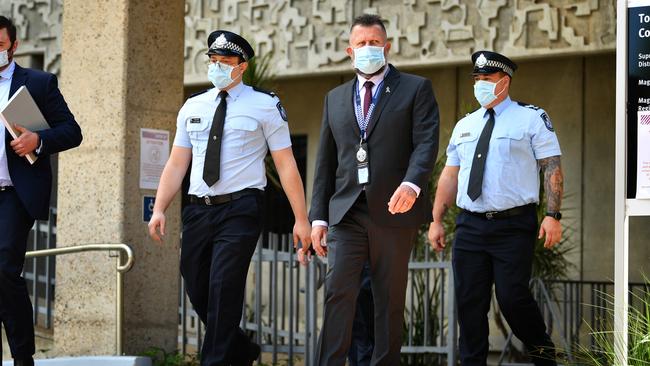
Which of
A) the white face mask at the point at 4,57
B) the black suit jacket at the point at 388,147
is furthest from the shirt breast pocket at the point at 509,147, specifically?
the white face mask at the point at 4,57

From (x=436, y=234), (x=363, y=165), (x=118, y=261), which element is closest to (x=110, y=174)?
(x=118, y=261)

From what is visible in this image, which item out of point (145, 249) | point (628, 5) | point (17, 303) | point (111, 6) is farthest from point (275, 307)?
point (628, 5)

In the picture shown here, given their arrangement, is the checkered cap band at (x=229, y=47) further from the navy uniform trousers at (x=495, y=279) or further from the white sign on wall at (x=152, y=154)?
the white sign on wall at (x=152, y=154)

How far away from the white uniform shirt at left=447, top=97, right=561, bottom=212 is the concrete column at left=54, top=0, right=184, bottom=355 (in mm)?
2904

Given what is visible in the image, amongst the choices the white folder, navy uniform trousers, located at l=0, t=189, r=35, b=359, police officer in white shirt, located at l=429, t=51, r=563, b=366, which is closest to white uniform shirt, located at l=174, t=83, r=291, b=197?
the white folder

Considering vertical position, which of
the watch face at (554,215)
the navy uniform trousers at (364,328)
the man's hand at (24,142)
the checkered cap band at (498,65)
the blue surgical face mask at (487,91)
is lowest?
the navy uniform trousers at (364,328)

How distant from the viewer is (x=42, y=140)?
23.1ft

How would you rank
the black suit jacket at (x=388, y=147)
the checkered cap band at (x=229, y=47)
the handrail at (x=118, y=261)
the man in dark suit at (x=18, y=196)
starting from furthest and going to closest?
the handrail at (x=118, y=261) < the checkered cap band at (x=229, y=47) < the man in dark suit at (x=18, y=196) < the black suit jacket at (x=388, y=147)

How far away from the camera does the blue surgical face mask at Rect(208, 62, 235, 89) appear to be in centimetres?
723

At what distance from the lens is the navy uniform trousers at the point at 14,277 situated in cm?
689

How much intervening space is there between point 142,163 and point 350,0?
19.0 feet

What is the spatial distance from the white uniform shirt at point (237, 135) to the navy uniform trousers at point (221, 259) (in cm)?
12

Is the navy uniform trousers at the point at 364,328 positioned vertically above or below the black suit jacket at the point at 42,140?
below

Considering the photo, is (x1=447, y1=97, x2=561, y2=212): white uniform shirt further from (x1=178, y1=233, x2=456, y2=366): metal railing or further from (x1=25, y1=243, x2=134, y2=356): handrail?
(x1=178, y1=233, x2=456, y2=366): metal railing
